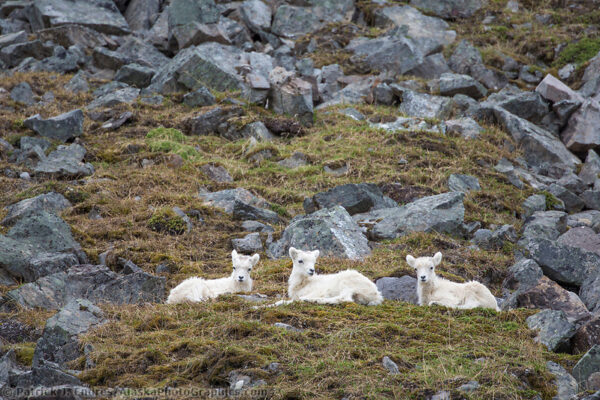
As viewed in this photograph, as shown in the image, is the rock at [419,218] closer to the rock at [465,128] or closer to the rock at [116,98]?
the rock at [465,128]

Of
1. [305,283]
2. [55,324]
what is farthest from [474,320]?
[55,324]

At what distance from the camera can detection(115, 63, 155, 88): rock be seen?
2600cm

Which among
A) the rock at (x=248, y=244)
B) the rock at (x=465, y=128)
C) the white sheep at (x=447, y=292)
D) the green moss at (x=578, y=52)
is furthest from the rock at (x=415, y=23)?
the white sheep at (x=447, y=292)

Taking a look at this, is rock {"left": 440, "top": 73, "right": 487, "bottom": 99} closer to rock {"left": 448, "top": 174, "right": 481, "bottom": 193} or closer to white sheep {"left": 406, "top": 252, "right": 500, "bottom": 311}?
rock {"left": 448, "top": 174, "right": 481, "bottom": 193}

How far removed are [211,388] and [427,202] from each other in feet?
34.1

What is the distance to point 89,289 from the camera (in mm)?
A: 11266

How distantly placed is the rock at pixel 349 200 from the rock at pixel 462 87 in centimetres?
1005

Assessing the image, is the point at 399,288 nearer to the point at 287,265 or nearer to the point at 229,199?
the point at 287,265

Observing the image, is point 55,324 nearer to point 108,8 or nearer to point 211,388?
point 211,388

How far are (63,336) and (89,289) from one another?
2.53 metres

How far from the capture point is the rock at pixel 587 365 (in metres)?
8.19

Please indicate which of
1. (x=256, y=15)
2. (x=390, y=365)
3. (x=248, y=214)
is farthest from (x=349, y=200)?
(x=256, y=15)

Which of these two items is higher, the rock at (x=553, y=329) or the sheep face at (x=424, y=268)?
the rock at (x=553, y=329)

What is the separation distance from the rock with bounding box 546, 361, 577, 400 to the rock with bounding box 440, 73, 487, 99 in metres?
18.8
